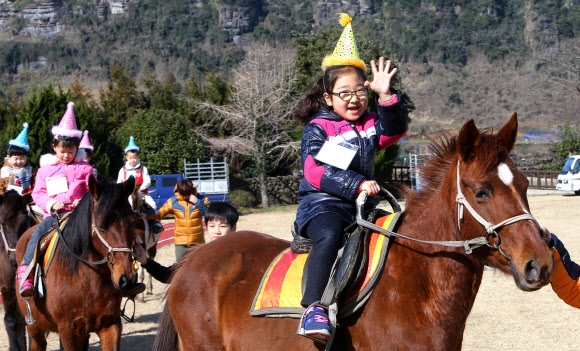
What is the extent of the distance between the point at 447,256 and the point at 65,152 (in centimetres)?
439

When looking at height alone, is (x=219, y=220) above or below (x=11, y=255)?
above

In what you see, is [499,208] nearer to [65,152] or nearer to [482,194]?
[482,194]

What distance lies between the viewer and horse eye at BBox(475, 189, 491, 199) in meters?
3.50

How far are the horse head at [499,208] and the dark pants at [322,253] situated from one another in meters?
0.71

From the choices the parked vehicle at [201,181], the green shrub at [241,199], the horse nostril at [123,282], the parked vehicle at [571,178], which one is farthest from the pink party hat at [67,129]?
the parked vehicle at [571,178]

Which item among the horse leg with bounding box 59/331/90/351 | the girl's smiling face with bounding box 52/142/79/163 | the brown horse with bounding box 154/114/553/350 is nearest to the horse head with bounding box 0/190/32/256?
the girl's smiling face with bounding box 52/142/79/163

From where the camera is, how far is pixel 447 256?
3.71 meters

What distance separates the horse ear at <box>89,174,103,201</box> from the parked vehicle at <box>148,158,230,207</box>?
20693mm

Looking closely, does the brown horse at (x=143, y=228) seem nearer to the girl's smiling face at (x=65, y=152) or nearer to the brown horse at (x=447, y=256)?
the girl's smiling face at (x=65, y=152)

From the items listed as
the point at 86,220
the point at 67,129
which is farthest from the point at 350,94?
the point at 67,129

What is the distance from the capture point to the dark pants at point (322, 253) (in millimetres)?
3924

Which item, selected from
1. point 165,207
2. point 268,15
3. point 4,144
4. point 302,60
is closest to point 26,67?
point 268,15

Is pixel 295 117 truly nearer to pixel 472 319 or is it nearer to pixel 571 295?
pixel 571 295

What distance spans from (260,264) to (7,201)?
16.2 ft
